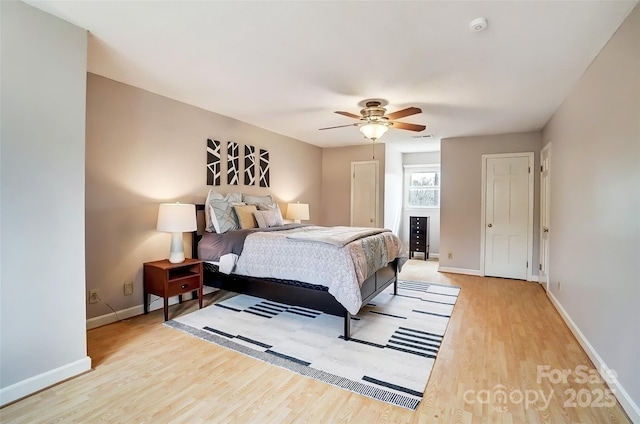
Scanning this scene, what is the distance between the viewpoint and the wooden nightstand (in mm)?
3141

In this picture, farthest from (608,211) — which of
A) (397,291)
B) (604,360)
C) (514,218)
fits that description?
(514,218)

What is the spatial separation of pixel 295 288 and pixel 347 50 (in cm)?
215

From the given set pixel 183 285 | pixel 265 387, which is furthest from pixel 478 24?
pixel 183 285

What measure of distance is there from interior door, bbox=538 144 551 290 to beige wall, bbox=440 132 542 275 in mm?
731

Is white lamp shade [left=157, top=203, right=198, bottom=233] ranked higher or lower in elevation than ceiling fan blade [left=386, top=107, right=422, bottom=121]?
lower

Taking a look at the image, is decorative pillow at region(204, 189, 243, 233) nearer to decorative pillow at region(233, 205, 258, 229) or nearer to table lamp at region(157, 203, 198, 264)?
decorative pillow at region(233, 205, 258, 229)

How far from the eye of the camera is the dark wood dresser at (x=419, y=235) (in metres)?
6.91

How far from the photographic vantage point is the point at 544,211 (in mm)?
4539

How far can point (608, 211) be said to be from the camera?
219cm

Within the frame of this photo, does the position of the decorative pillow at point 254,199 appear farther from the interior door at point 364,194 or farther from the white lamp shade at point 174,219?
the interior door at point 364,194

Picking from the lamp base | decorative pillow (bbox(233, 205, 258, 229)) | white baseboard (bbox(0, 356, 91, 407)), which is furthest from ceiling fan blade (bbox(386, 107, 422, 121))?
white baseboard (bbox(0, 356, 91, 407))

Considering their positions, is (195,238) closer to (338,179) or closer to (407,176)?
(338,179)

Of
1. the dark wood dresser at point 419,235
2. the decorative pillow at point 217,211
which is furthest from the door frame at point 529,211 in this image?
the decorative pillow at point 217,211

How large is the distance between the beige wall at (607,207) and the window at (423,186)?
3.93 metres
